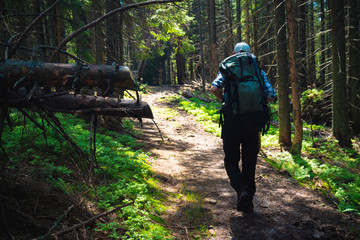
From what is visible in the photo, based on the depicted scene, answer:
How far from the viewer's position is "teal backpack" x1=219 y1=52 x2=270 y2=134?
11.6 feet

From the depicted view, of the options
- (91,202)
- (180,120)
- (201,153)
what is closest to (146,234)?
(91,202)

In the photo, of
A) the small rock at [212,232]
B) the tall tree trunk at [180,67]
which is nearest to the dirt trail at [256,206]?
the small rock at [212,232]

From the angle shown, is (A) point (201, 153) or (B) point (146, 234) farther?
(A) point (201, 153)

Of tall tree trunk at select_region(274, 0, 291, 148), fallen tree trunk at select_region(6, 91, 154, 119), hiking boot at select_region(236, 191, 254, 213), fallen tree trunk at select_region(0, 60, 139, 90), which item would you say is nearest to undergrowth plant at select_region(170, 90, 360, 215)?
tall tree trunk at select_region(274, 0, 291, 148)

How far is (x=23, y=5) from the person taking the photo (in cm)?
668

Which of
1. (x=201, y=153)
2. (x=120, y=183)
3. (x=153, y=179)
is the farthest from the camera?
(x=201, y=153)

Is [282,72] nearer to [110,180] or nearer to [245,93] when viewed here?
[245,93]

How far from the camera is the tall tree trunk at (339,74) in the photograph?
28.6 feet

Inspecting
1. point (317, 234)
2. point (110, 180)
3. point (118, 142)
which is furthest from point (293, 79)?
point (110, 180)

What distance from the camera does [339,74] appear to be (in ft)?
29.0

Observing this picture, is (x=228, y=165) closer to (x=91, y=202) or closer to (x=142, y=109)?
(x=142, y=109)

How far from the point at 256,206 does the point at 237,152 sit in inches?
43.1

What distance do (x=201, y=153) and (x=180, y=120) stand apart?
5634 millimetres

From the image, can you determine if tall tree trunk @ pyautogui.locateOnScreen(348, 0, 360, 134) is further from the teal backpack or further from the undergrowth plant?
the teal backpack
